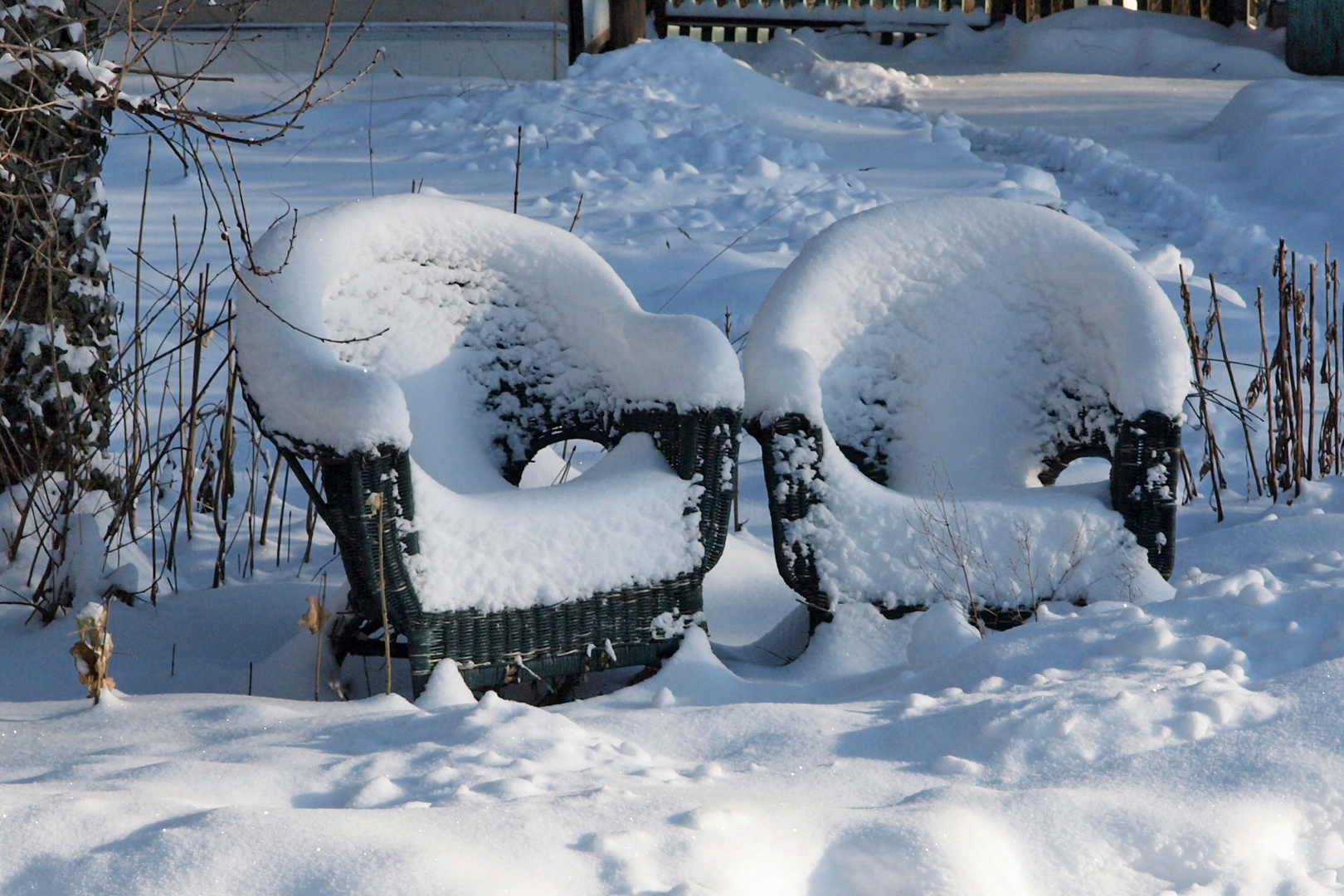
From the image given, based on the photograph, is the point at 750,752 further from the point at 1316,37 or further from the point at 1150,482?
the point at 1316,37

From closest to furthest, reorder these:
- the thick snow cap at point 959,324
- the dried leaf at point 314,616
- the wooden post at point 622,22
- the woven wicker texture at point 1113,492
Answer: the dried leaf at point 314,616, the woven wicker texture at point 1113,492, the thick snow cap at point 959,324, the wooden post at point 622,22

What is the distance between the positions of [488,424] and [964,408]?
1.02m

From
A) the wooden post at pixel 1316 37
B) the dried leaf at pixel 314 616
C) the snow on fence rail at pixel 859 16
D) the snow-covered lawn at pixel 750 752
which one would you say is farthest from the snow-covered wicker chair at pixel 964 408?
the snow on fence rail at pixel 859 16

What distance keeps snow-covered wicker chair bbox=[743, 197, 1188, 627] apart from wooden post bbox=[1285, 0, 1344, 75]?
8.84 metres

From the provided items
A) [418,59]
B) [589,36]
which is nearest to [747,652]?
[418,59]

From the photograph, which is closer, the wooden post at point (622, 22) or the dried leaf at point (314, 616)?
the dried leaf at point (314, 616)

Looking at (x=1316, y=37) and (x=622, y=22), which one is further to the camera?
(x=622, y=22)

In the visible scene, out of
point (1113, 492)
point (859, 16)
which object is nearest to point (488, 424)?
point (1113, 492)

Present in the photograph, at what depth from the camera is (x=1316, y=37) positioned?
10117 millimetres

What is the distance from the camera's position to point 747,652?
2682mm

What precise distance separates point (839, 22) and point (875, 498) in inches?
454

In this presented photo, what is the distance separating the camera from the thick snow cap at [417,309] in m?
2.15

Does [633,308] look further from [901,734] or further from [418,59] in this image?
[418,59]

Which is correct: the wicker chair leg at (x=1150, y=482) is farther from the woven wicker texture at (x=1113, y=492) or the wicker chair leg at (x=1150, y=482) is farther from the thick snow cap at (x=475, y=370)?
the thick snow cap at (x=475, y=370)
